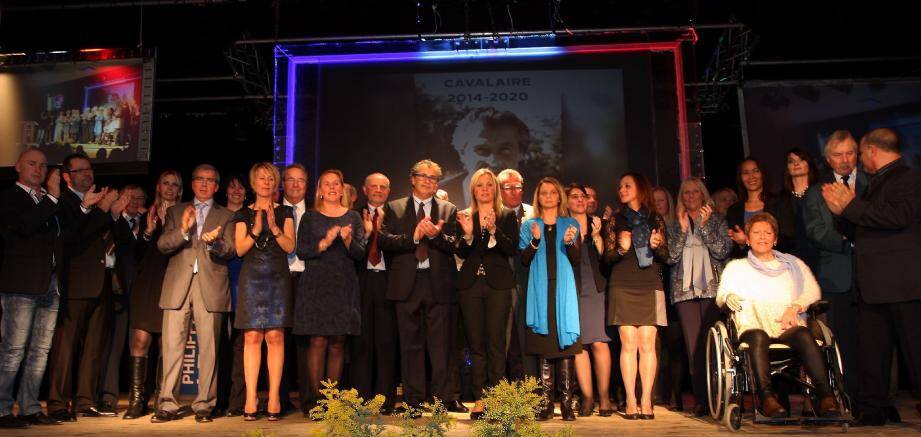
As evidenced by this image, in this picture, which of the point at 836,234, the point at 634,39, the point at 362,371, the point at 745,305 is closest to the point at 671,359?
the point at 745,305

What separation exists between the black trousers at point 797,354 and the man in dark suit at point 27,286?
423 cm

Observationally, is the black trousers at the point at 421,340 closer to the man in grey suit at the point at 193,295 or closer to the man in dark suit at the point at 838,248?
the man in grey suit at the point at 193,295

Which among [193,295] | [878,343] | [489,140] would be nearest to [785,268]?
[878,343]

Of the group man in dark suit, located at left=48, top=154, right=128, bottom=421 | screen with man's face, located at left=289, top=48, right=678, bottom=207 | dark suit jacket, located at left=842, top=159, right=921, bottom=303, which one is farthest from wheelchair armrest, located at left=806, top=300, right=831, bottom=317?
man in dark suit, located at left=48, top=154, right=128, bottom=421

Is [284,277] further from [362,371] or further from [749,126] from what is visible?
[749,126]

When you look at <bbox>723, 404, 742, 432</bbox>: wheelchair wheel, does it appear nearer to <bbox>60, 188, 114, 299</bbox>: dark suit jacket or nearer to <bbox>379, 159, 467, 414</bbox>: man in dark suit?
<bbox>379, 159, 467, 414</bbox>: man in dark suit

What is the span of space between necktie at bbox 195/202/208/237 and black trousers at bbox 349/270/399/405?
3.77ft

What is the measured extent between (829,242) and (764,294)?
634mm

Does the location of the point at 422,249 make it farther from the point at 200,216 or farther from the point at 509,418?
the point at 509,418

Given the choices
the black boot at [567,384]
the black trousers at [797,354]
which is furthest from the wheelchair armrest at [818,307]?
the black boot at [567,384]

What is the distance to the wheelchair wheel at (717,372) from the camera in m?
4.08

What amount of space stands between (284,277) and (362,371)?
0.84 m

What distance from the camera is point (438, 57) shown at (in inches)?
287

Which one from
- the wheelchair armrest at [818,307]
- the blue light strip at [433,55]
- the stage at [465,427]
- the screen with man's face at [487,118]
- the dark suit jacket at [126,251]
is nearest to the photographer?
the stage at [465,427]
